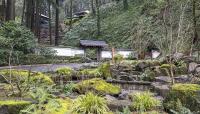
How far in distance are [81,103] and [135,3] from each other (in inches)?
1958

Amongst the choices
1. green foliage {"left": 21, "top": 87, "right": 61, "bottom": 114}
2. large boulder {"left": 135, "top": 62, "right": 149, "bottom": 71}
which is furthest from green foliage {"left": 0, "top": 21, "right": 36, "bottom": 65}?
green foliage {"left": 21, "top": 87, "right": 61, "bottom": 114}

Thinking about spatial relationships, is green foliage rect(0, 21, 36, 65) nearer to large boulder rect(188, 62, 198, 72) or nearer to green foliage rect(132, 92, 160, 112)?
large boulder rect(188, 62, 198, 72)

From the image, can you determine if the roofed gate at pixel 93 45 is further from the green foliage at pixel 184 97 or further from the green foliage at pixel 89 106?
the green foliage at pixel 89 106

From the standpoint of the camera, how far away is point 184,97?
9.06m

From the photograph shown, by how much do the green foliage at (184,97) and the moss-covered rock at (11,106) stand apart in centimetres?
346

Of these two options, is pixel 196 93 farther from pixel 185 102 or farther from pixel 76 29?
pixel 76 29

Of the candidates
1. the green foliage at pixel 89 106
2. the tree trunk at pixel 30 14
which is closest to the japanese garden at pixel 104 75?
the green foliage at pixel 89 106

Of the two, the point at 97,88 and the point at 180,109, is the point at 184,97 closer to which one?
the point at 180,109

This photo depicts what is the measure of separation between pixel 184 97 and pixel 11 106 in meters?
4.12

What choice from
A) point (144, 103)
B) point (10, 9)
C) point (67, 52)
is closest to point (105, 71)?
point (144, 103)

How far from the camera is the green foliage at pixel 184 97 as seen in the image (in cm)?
891

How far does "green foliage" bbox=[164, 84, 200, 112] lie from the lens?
29.2 feet

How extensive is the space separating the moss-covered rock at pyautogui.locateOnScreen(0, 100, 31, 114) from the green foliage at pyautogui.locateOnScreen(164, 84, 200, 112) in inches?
136

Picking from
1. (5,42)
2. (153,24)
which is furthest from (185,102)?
(153,24)
